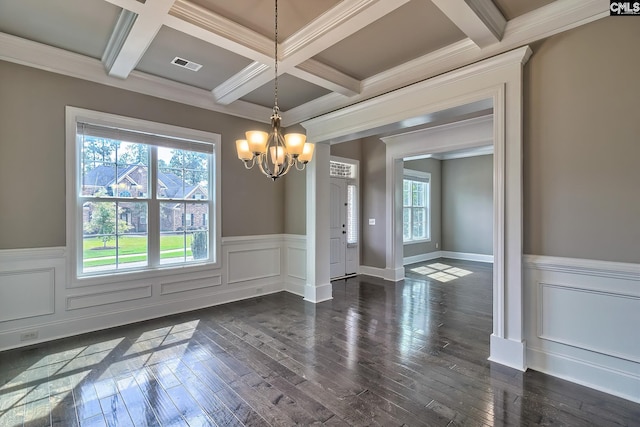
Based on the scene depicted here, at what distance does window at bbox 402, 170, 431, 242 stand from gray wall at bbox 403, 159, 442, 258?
5.9 inches

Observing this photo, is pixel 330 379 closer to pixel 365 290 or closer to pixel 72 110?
pixel 365 290

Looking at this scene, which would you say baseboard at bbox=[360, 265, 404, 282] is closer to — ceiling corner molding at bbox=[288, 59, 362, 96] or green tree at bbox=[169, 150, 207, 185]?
ceiling corner molding at bbox=[288, 59, 362, 96]

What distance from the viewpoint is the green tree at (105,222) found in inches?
144

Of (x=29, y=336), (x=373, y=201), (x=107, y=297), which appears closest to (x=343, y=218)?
(x=373, y=201)

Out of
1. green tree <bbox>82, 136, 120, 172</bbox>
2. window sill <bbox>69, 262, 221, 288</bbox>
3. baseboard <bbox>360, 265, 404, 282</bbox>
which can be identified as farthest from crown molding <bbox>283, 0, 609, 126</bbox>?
baseboard <bbox>360, 265, 404, 282</bbox>

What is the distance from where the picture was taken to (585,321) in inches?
98.6

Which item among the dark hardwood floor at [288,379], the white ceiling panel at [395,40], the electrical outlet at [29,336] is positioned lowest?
the dark hardwood floor at [288,379]

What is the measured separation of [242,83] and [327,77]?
42.8 inches

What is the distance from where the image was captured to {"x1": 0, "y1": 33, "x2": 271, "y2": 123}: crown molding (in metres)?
3.09

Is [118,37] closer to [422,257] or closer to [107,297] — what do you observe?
[107,297]

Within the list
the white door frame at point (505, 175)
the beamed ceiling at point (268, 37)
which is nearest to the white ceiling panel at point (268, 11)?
the beamed ceiling at point (268, 37)

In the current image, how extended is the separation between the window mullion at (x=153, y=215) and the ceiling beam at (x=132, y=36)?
1.03 metres

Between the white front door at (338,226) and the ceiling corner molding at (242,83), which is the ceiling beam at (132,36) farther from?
the white front door at (338,226)

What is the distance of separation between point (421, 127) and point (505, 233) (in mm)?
3316
